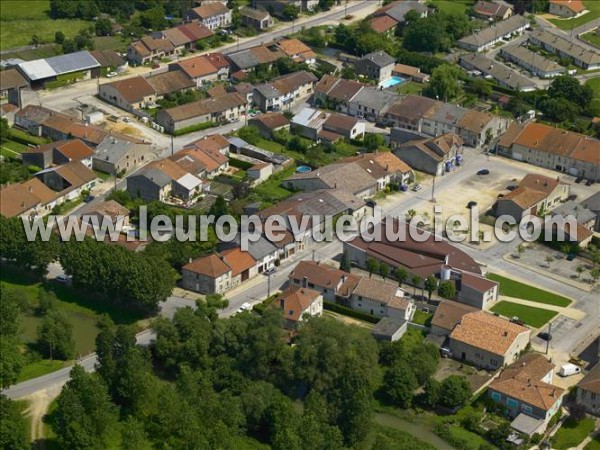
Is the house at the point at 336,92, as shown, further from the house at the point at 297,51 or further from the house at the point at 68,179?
the house at the point at 68,179

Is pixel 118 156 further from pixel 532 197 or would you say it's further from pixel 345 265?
pixel 532 197

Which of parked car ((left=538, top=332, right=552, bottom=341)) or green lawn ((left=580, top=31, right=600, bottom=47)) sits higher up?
parked car ((left=538, top=332, right=552, bottom=341))

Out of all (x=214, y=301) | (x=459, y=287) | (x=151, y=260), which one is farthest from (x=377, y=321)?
(x=151, y=260)

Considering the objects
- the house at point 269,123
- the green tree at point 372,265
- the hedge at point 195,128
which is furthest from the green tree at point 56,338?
the house at point 269,123

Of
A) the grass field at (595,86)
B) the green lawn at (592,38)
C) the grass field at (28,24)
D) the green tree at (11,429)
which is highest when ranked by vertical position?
the green tree at (11,429)

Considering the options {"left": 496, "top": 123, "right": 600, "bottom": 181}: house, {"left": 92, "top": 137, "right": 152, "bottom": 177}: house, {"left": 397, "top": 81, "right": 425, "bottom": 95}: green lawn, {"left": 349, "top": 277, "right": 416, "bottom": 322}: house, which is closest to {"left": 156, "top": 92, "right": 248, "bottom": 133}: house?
{"left": 92, "top": 137, "right": 152, "bottom": 177}: house

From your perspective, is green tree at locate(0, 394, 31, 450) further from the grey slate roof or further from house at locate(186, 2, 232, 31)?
house at locate(186, 2, 232, 31)

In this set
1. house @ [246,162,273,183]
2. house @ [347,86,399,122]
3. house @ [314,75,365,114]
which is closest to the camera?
house @ [246,162,273,183]
